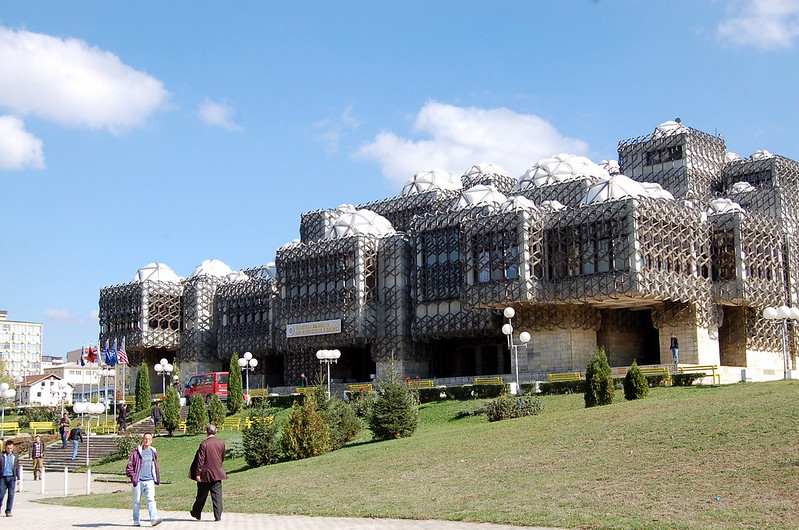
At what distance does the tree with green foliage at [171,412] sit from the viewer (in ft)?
155

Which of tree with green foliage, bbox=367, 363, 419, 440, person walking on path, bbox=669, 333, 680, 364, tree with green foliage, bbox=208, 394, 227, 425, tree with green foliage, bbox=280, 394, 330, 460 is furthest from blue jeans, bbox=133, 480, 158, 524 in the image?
person walking on path, bbox=669, 333, 680, 364

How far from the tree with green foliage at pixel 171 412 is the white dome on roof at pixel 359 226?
22.5 m

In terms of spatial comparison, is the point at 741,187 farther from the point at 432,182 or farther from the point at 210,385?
the point at 210,385

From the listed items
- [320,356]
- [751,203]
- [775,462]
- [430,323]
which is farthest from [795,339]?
[775,462]

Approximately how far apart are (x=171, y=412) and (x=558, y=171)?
115 feet

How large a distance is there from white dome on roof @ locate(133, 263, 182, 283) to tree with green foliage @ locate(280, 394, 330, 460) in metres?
57.8

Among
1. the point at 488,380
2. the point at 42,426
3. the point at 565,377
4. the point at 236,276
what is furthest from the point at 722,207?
the point at 42,426

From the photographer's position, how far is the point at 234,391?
2148 inches

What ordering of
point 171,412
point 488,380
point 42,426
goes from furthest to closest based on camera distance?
1. point 42,426
2. point 488,380
3. point 171,412

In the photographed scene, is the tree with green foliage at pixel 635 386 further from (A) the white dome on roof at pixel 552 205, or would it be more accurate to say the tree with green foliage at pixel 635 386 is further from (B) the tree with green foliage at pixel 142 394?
(B) the tree with green foliage at pixel 142 394

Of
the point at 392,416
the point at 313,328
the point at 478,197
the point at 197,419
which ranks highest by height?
the point at 478,197

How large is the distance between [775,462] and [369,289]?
4856cm

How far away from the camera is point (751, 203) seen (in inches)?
2566

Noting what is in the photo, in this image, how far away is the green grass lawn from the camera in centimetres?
1540
